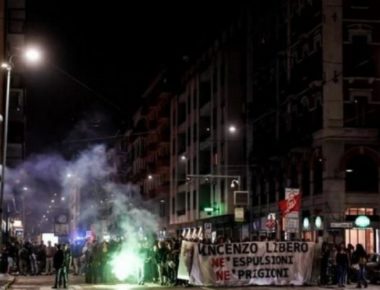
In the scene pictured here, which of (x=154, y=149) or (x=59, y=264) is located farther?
(x=154, y=149)

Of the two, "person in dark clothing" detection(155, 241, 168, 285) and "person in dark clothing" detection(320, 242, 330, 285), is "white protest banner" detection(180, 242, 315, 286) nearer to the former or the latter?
"person in dark clothing" detection(320, 242, 330, 285)

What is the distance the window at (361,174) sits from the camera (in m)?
47.8

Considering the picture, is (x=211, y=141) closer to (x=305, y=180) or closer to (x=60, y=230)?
(x=305, y=180)

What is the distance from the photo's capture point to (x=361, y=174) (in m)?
48.0

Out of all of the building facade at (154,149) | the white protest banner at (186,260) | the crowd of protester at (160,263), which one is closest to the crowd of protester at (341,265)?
the crowd of protester at (160,263)

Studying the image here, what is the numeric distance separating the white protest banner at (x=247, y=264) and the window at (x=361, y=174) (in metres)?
16.8

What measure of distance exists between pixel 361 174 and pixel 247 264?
60.4 ft

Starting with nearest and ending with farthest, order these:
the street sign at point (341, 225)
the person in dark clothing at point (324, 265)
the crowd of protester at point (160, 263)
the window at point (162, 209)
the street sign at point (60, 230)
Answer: the crowd of protester at point (160, 263)
the person in dark clothing at point (324, 265)
the street sign at point (341, 225)
the street sign at point (60, 230)
the window at point (162, 209)

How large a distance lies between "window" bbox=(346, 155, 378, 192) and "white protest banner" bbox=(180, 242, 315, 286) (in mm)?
16798

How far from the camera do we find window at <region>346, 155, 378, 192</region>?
4781cm

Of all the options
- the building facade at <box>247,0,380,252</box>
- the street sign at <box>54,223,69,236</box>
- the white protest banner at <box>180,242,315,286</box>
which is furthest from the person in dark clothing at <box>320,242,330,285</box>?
the street sign at <box>54,223,69,236</box>

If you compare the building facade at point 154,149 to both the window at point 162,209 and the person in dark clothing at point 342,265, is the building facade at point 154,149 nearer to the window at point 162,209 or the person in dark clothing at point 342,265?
the window at point 162,209

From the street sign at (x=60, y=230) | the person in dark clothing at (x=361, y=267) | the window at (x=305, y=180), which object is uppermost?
the window at (x=305, y=180)

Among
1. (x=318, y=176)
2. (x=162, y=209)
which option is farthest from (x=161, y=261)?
(x=162, y=209)
